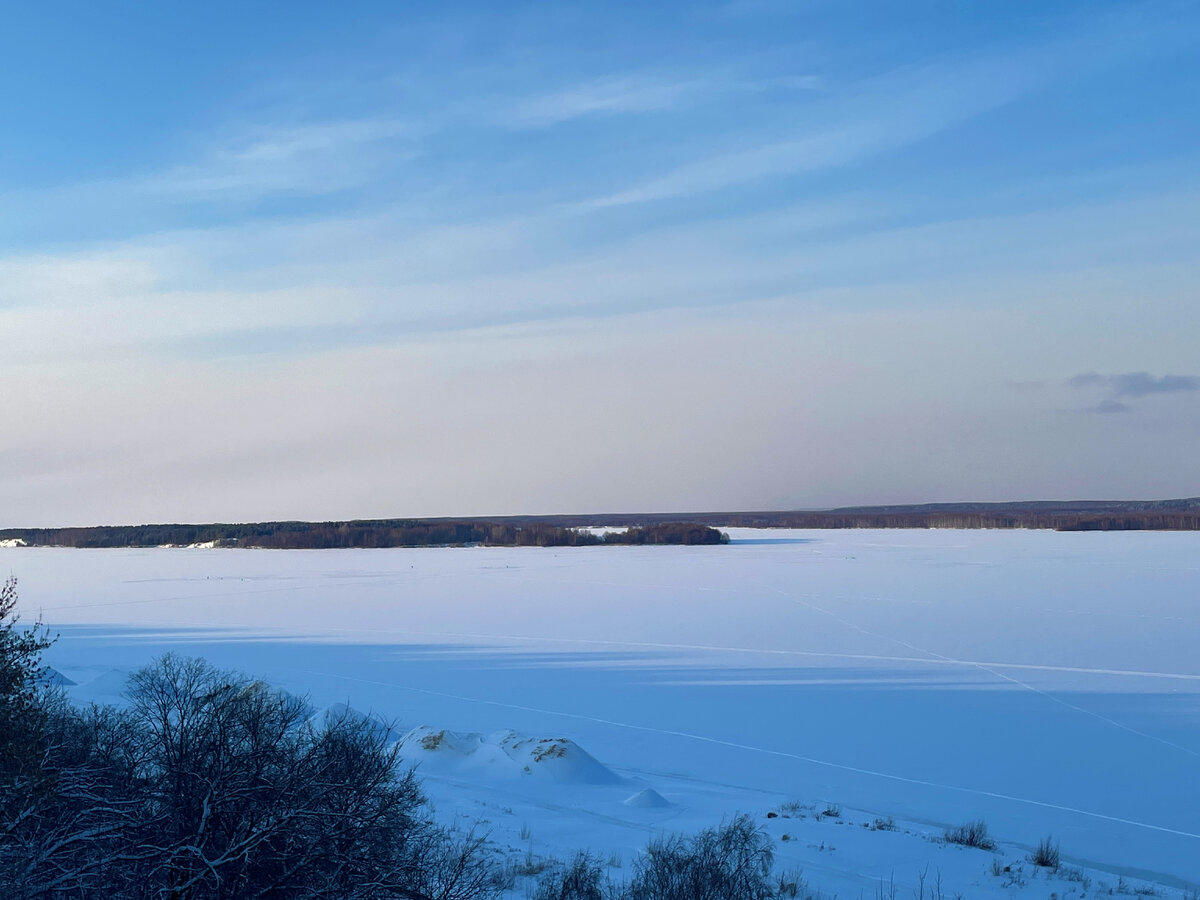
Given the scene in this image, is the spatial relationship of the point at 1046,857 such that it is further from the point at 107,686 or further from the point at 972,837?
the point at 107,686

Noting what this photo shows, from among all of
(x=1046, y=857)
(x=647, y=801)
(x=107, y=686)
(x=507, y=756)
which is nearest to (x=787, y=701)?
(x=507, y=756)

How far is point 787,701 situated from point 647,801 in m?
5.94

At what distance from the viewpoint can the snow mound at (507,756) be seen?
10734 millimetres

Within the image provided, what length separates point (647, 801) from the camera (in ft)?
31.6

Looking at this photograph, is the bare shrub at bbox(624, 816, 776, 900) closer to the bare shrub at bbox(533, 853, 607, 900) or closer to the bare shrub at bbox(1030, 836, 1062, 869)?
the bare shrub at bbox(533, 853, 607, 900)

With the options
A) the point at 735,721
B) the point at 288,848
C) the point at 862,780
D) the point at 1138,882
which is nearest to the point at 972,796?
the point at 862,780

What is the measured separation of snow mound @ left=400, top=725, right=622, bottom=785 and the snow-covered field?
0.04 metres

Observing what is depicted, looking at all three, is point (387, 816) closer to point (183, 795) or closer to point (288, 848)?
point (288, 848)

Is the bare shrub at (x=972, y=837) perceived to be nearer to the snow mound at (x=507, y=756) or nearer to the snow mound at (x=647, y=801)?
the snow mound at (x=647, y=801)

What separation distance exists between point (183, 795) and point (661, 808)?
5.13 metres

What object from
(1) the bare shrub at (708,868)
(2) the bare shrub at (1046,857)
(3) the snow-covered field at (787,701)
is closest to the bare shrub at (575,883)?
(1) the bare shrub at (708,868)

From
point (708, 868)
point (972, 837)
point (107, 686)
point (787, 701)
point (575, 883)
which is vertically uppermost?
point (708, 868)

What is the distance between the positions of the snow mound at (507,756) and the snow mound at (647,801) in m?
0.96

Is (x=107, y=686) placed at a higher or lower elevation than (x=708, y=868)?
lower
